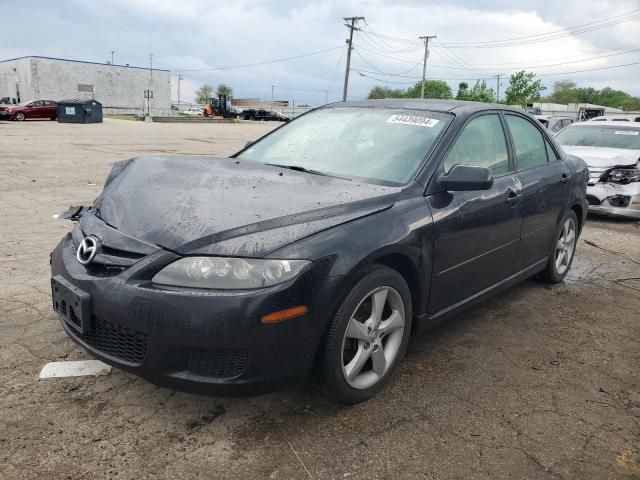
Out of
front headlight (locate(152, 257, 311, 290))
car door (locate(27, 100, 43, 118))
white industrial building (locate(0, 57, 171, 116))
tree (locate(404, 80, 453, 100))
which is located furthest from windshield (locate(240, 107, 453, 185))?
tree (locate(404, 80, 453, 100))

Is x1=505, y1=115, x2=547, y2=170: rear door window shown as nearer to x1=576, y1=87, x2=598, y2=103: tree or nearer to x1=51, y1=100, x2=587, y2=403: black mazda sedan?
x1=51, y1=100, x2=587, y2=403: black mazda sedan

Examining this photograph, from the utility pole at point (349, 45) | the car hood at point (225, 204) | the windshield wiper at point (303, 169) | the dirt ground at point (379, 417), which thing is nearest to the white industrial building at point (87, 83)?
the utility pole at point (349, 45)

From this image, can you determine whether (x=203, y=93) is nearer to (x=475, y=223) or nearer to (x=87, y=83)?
(x=87, y=83)

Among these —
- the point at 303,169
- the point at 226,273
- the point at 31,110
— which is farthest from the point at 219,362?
the point at 31,110

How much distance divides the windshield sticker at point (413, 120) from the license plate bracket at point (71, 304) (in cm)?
218

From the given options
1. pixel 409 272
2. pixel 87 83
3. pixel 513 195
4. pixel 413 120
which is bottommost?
pixel 409 272

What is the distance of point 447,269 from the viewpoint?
3156mm

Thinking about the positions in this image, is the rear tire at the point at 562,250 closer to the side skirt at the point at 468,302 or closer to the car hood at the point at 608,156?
the side skirt at the point at 468,302

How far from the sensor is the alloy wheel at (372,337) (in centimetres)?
265

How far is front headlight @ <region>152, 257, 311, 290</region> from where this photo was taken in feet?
7.37

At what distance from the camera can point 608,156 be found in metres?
8.11

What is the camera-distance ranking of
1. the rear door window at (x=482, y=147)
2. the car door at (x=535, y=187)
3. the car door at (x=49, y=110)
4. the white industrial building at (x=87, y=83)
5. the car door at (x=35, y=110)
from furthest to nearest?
the white industrial building at (x=87, y=83), the car door at (x=49, y=110), the car door at (x=35, y=110), the car door at (x=535, y=187), the rear door window at (x=482, y=147)

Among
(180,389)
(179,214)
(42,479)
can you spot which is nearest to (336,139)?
(179,214)

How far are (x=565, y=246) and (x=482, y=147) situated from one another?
183 centimetres
